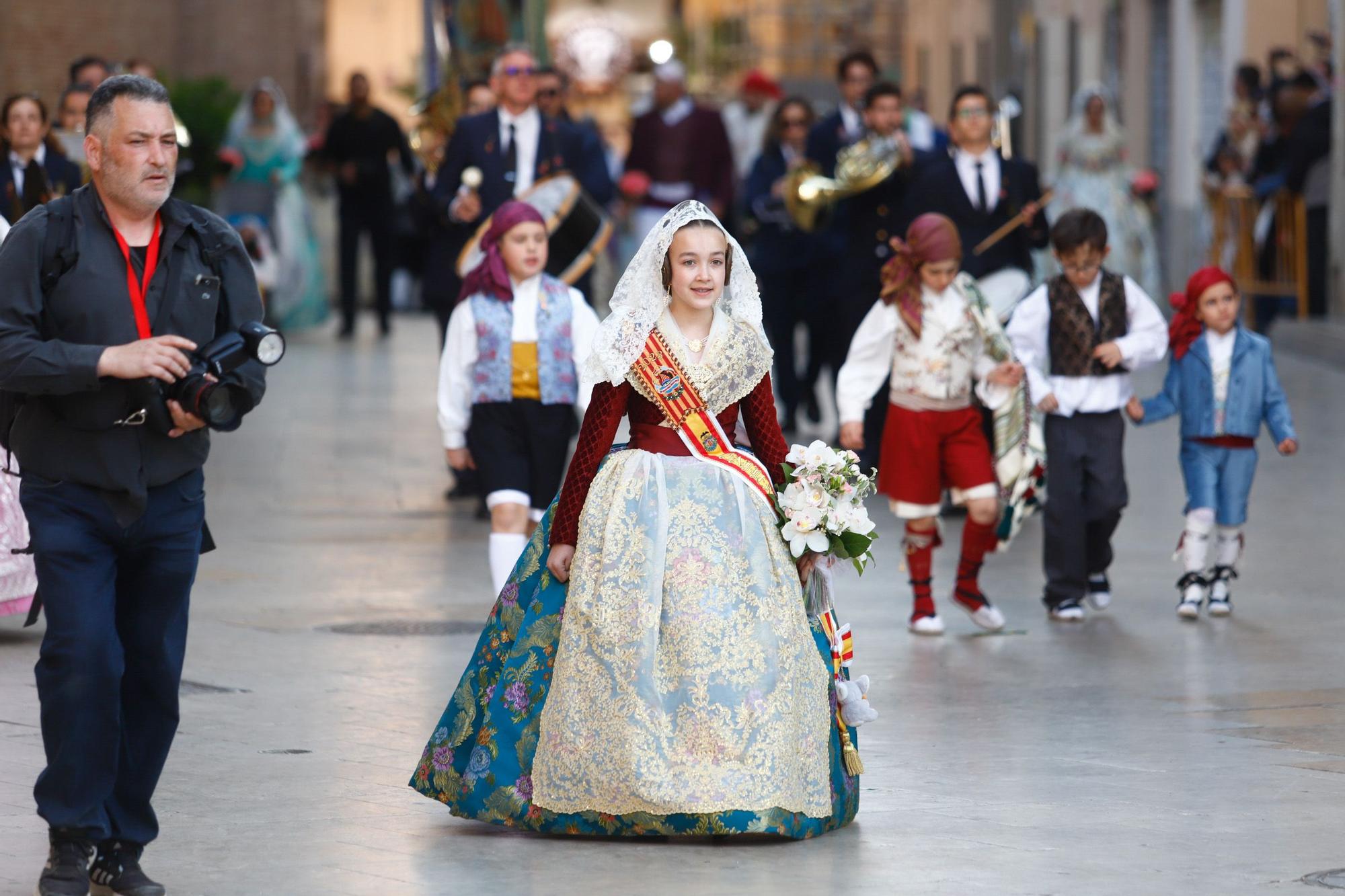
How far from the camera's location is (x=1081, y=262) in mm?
9820

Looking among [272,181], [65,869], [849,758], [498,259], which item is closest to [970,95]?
[498,259]

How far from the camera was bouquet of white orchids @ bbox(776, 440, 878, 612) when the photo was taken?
6.43 meters

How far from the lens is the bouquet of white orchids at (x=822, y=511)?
21.1ft

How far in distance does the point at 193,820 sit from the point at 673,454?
5.09ft

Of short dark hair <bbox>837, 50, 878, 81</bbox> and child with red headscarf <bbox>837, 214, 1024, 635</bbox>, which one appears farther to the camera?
short dark hair <bbox>837, 50, 878, 81</bbox>

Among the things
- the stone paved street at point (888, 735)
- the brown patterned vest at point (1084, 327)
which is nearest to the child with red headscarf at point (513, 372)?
the stone paved street at point (888, 735)

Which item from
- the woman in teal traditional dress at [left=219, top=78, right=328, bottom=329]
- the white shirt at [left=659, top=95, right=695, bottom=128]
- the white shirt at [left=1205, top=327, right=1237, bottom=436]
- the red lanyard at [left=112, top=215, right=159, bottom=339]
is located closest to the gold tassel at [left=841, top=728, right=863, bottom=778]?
the red lanyard at [left=112, top=215, right=159, bottom=339]

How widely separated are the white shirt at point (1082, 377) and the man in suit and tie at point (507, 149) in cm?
358

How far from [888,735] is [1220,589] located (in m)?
2.77

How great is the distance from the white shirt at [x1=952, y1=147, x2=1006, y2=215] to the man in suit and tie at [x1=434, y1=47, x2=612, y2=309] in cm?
202

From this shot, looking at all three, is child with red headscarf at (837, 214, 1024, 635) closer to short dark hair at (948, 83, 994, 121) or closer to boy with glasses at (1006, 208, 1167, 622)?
boy with glasses at (1006, 208, 1167, 622)

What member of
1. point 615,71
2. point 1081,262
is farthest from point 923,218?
point 615,71

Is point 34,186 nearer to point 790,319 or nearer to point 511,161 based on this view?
point 511,161

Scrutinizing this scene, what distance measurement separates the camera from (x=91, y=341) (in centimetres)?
564
